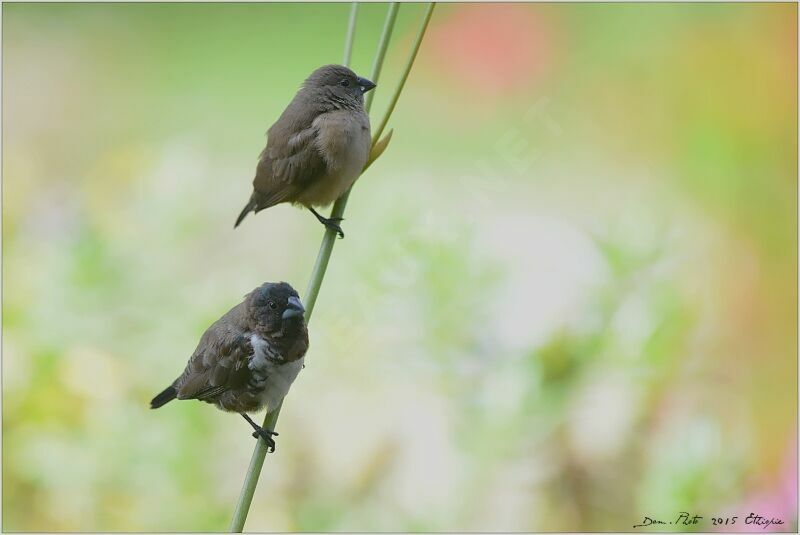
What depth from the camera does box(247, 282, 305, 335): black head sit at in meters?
0.91

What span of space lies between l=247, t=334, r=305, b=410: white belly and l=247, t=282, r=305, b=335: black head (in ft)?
0.08

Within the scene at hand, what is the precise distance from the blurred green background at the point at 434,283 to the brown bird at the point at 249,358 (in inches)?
28.3

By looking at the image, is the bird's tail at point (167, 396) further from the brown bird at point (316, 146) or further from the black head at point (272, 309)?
the brown bird at point (316, 146)

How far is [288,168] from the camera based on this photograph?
4.22 ft

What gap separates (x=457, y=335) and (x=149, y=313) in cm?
72

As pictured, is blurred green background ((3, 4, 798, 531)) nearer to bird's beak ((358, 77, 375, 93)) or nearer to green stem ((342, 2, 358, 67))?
bird's beak ((358, 77, 375, 93))

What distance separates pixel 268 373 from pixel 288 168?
41 centimetres

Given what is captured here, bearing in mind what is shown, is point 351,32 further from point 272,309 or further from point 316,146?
point 316,146

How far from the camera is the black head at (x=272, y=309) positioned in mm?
912

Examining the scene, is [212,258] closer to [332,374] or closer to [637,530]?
[332,374]

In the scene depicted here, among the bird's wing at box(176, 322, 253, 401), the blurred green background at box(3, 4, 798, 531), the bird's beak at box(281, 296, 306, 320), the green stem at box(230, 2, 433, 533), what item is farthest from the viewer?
the blurred green background at box(3, 4, 798, 531)

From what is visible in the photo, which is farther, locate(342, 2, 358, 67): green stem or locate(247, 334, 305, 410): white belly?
locate(247, 334, 305, 410): white belly
